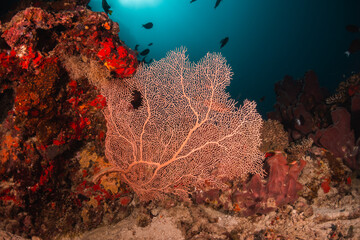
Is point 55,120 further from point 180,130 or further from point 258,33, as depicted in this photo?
point 258,33

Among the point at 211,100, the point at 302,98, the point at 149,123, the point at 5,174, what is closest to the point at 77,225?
the point at 5,174

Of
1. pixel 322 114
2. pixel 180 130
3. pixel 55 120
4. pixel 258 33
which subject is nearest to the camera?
pixel 55 120

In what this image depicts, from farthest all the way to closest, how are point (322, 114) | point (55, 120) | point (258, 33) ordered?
point (258, 33)
point (322, 114)
point (55, 120)

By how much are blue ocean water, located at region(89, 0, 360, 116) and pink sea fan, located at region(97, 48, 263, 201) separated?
138ft

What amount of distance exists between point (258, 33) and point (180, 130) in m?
85.1

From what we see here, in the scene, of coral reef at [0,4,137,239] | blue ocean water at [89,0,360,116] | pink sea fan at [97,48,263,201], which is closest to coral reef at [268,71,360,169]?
pink sea fan at [97,48,263,201]

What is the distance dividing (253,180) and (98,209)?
2.88m

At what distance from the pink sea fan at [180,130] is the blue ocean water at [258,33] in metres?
41.9

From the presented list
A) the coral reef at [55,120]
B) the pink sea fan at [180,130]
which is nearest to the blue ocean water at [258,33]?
the coral reef at [55,120]

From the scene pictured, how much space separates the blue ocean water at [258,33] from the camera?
1934 inches

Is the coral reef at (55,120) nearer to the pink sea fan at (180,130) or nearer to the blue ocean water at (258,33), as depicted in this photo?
the pink sea fan at (180,130)

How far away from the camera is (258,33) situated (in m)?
73.8

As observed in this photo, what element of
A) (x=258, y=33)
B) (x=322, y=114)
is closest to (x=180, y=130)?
(x=322, y=114)

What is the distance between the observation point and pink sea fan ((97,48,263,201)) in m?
3.04
